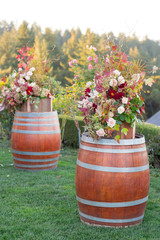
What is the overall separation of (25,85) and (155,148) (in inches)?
112

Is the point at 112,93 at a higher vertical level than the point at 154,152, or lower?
higher

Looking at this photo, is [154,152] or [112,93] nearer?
[112,93]

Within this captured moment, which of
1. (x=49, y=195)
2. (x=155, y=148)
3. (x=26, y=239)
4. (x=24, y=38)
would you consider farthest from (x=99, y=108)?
(x=24, y=38)

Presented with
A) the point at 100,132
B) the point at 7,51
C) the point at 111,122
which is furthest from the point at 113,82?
the point at 7,51

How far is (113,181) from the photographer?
2.84m

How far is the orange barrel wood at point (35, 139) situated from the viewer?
5051 mm

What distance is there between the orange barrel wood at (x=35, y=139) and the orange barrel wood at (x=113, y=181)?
2186 mm

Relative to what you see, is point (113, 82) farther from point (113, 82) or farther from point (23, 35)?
point (23, 35)

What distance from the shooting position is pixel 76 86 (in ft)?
24.2

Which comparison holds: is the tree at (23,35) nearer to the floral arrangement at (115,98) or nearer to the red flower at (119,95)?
the floral arrangement at (115,98)

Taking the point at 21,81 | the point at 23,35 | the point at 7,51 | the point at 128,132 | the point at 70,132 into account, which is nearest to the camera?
the point at 128,132

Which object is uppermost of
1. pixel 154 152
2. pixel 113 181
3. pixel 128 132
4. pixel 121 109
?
pixel 121 109

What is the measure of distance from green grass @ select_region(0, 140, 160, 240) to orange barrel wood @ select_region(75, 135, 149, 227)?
14 centimetres

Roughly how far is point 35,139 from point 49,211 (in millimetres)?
1855
